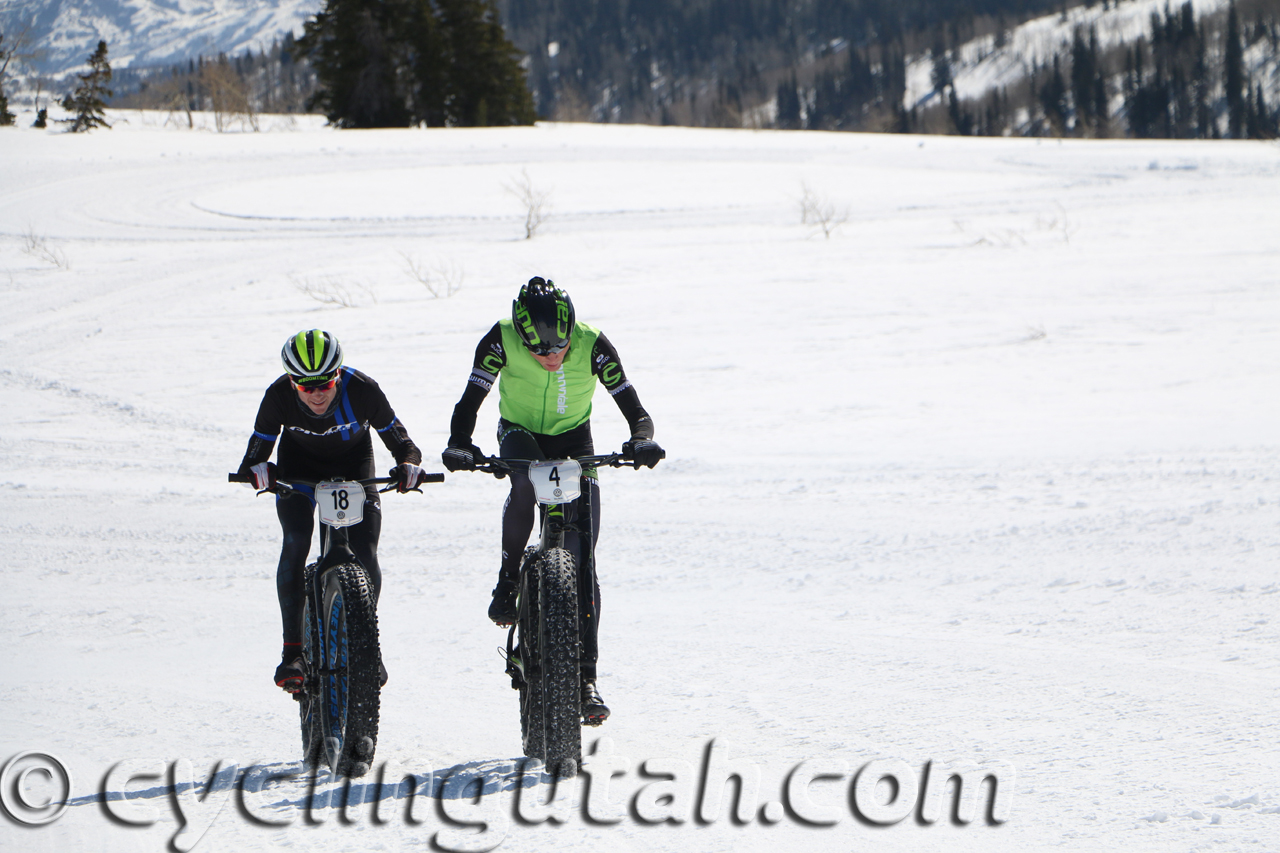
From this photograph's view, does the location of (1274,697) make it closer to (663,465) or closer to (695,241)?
(663,465)

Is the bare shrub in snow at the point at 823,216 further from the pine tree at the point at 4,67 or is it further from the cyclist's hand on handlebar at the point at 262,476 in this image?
the pine tree at the point at 4,67

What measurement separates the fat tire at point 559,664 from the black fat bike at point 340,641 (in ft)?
1.98

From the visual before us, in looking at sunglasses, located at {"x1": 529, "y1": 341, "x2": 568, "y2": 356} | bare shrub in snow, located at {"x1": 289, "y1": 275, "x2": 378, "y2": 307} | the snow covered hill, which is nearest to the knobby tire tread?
sunglasses, located at {"x1": 529, "y1": 341, "x2": 568, "y2": 356}

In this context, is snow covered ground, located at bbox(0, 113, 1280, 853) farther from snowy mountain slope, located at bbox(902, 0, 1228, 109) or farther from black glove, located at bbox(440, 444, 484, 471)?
snowy mountain slope, located at bbox(902, 0, 1228, 109)

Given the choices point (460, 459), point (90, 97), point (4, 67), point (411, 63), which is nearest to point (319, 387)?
point (460, 459)

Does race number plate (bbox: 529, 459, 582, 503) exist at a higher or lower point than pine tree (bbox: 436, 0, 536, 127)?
lower

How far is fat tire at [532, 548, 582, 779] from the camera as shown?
4125 mm

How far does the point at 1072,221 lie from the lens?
952 inches

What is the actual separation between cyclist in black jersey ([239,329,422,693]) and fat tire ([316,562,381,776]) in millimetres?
169

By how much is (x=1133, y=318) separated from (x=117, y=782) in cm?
1479

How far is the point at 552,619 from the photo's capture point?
4121 mm

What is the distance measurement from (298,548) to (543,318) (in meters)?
1.45

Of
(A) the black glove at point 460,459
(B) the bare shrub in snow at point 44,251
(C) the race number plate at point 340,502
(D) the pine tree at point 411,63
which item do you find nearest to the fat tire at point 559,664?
(A) the black glove at point 460,459

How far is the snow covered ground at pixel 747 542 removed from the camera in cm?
411
